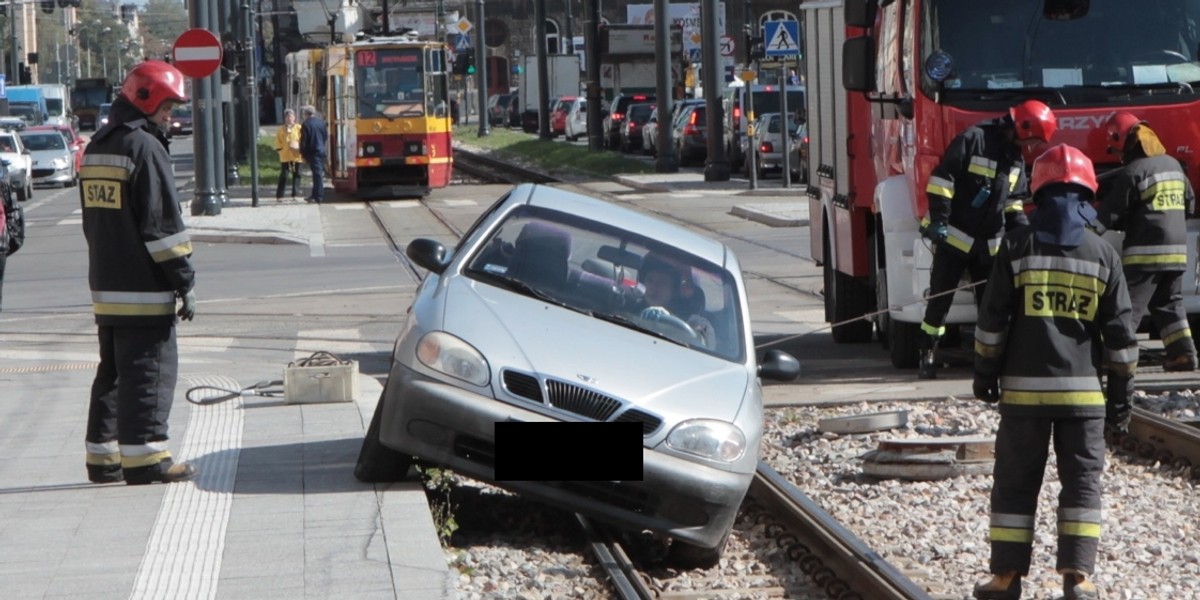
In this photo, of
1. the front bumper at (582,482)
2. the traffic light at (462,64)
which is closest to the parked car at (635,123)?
the traffic light at (462,64)

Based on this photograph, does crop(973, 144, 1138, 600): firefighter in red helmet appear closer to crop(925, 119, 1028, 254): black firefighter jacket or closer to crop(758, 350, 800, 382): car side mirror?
crop(758, 350, 800, 382): car side mirror

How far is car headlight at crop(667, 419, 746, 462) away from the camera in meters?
7.64

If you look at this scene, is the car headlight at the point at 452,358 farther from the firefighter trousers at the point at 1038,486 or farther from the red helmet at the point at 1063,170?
the red helmet at the point at 1063,170

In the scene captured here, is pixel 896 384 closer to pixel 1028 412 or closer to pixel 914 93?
pixel 914 93

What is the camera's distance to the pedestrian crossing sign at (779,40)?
32188 millimetres

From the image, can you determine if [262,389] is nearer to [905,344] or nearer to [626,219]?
[626,219]

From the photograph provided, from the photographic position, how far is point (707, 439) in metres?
7.67

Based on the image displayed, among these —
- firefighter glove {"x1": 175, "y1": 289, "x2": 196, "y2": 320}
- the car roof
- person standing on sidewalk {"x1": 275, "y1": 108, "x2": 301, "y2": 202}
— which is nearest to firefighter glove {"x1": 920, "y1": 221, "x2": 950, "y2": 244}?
the car roof

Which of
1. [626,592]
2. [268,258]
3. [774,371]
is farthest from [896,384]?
[268,258]

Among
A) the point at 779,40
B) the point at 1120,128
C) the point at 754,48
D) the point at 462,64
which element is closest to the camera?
the point at 1120,128

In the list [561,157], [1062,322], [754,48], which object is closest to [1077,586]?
[1062,322]

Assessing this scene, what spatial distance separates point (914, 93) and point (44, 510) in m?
6.68

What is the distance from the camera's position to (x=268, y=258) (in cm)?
2541

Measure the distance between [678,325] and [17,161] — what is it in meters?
35.3
